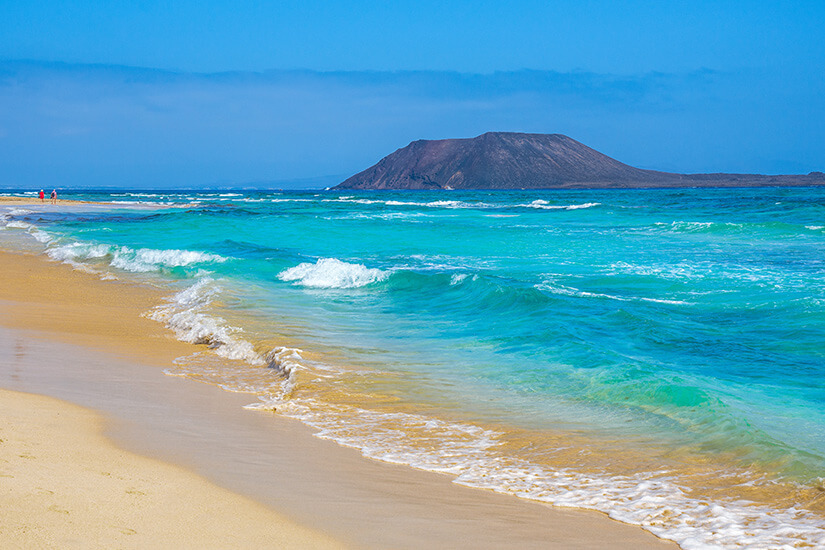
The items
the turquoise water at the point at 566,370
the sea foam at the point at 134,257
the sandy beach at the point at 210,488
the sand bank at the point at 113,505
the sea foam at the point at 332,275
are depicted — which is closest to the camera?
the sand bank at the point at 113,505

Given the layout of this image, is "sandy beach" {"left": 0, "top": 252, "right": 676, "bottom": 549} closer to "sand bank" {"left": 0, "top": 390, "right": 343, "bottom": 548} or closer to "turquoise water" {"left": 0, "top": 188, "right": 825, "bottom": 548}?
"sand bank" {"left": 0, "top": 390, "right": 343, "bottom": 548}

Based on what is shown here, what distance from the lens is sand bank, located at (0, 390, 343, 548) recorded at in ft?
10.3

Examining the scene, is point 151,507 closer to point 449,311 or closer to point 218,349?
point 218,349

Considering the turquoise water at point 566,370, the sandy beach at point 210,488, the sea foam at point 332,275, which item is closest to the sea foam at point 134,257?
the turquoise water at point 566,370

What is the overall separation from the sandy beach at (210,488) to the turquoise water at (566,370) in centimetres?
35

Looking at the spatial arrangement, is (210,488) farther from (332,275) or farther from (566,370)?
(332,275)

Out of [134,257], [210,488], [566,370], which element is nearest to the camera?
[210,488]

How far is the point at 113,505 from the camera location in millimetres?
3512

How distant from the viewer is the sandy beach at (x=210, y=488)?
3.34 metres

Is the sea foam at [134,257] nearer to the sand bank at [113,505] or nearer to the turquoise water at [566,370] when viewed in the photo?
the turquoise water at [566,370]

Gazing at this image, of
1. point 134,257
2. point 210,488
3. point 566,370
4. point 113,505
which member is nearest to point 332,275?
point 134,257

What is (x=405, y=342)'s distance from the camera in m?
9.17

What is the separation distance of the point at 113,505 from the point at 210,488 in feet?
→ 1.89

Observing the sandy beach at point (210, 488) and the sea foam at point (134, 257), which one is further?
the sea foam at point (134, 257)
